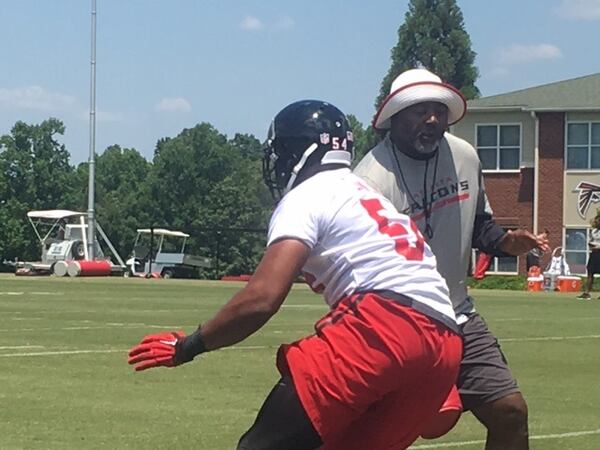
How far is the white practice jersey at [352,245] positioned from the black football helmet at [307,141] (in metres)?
0.15

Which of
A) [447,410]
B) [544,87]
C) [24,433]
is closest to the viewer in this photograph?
[447,410]

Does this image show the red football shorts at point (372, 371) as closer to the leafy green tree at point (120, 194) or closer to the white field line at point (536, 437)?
the white field line at point (536, 437)

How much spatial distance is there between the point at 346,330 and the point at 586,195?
47935mm

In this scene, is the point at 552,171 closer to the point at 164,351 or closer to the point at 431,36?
the point at 164,351

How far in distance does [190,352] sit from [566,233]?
1896 inches

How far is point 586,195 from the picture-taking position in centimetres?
5138

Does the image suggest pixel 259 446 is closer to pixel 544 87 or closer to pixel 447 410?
pixel 447 410

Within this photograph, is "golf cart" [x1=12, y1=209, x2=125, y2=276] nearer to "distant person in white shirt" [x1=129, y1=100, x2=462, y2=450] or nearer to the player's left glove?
the player's left glove

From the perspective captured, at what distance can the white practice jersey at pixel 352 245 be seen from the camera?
462cm

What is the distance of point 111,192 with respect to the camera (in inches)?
4934

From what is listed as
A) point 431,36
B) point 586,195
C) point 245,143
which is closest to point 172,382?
point 586,195

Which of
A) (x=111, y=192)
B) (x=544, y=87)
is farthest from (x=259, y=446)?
(x=111, y=192)

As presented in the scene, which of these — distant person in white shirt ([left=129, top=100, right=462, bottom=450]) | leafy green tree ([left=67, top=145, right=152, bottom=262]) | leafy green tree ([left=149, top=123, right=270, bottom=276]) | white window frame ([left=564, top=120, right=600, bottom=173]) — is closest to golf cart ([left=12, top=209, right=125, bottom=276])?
white window frame ([left=564, top=120, right=600, bottom=173])

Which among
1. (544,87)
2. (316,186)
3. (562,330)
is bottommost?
(562,330)
